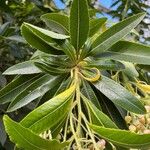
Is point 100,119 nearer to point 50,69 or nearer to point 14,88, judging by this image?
point 50,69

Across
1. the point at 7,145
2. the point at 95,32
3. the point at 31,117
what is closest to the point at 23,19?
the point at 7,145

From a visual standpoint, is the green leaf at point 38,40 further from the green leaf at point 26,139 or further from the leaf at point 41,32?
the green leaf at point 26,139

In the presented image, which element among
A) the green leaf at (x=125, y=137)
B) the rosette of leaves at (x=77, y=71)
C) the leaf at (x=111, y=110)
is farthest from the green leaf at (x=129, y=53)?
the green leaf at (x=125, y=137)

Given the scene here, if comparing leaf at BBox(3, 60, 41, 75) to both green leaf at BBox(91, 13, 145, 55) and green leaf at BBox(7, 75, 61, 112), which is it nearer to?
green leaf at BBox(7, 75, 61, 112)

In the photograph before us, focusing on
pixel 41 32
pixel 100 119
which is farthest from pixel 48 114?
pixel 41 32

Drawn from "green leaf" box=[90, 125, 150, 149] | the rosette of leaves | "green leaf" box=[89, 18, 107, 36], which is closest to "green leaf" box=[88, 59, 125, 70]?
the rosette of leaves
